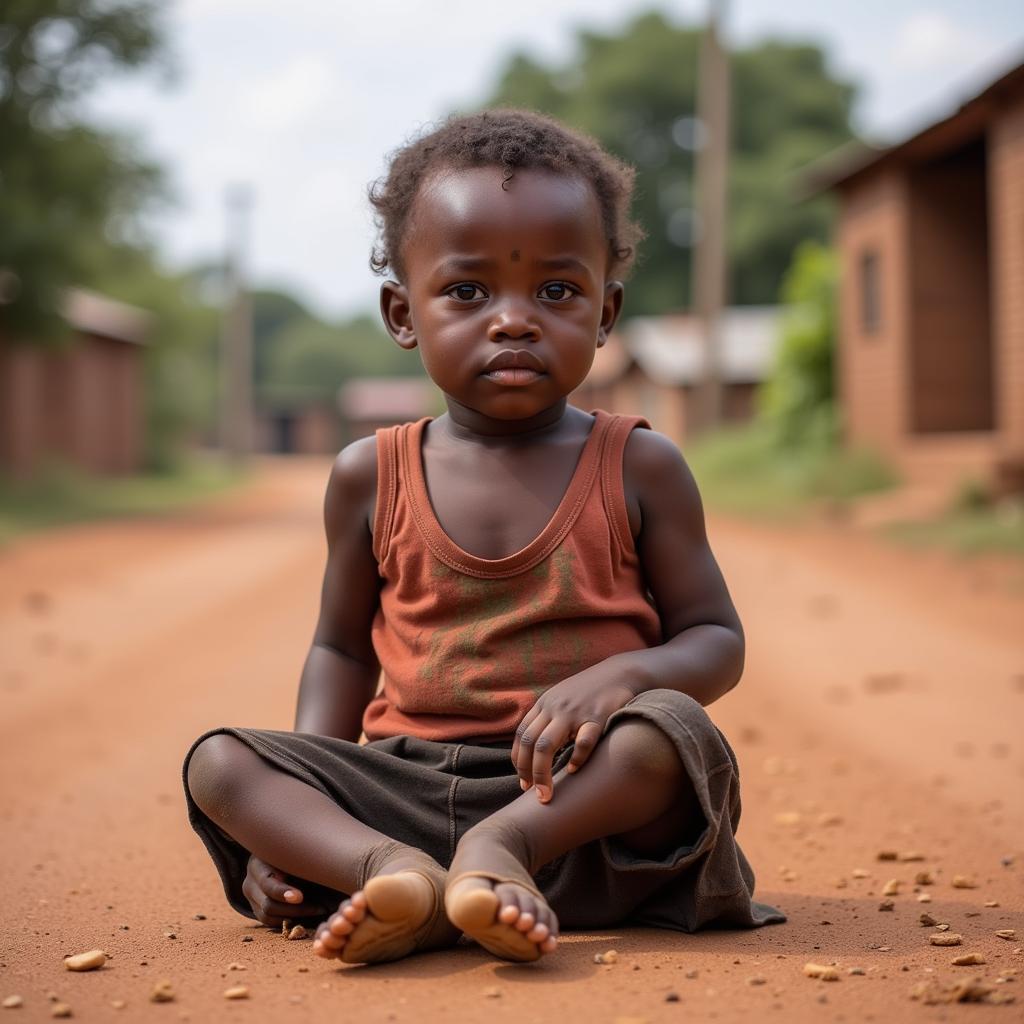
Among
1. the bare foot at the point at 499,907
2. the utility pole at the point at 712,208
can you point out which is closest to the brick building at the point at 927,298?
the utility pole at the point at 712,208

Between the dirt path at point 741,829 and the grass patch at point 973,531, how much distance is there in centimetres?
61

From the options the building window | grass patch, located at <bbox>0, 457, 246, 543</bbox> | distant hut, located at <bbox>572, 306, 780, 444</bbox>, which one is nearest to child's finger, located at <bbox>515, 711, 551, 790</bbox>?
grass patch, located at <bbox>0, 457, 246, 543</bbox>

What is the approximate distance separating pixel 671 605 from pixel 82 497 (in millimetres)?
21814

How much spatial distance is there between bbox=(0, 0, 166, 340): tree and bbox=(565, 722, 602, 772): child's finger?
58.6 ft

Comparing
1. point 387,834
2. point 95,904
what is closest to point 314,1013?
point 387,834

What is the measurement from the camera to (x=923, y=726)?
5.35 meters

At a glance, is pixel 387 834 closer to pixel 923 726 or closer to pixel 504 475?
pixel 504 475

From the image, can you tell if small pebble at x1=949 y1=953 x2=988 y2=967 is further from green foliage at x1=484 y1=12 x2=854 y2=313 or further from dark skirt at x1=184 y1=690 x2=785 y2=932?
green foliage at x1=484 y1=12 x2=854 y2=313

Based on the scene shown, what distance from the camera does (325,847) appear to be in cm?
252

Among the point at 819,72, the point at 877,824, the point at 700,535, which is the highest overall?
the point at 819,72

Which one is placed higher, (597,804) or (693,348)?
(693,348)

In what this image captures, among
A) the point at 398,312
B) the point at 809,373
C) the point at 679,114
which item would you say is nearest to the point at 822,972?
the point at 398,312

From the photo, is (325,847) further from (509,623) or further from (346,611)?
(346,611)

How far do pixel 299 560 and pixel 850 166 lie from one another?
953 cm
